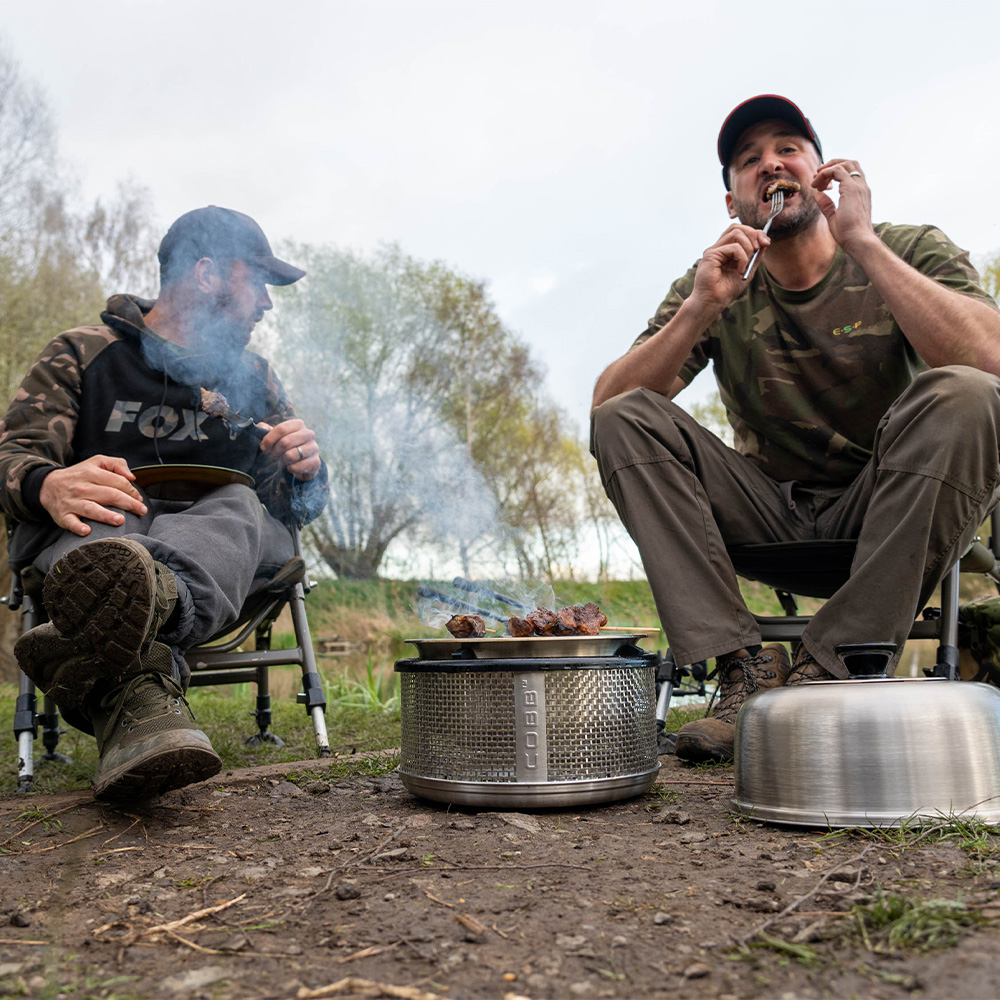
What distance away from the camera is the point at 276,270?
325 centimetres

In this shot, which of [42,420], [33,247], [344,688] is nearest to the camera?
[42,420]

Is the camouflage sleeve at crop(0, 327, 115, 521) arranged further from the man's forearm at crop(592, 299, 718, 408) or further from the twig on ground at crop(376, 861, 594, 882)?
the man's forearm at crop(592, 299, 718, 408)

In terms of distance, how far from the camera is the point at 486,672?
6.18ft

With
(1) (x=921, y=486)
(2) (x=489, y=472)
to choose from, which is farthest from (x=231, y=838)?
(2) (x=489, y=472)

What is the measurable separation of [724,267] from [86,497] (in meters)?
2.11

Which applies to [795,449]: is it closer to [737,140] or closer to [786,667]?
[786,667]

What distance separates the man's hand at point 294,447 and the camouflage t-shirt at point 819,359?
1239mm

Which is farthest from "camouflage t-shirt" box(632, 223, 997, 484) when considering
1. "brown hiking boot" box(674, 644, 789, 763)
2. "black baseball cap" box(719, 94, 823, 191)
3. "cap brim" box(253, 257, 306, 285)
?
"cap brim" box(253, 257, 306, 285)

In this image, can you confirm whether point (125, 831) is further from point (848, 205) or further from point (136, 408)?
point (848, 205)

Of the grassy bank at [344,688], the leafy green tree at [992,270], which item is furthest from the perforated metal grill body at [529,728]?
the leafy green tree at [992,270]

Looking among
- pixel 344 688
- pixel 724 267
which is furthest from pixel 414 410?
pixel 724 267

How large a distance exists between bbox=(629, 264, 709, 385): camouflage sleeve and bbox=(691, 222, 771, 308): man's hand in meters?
0.23

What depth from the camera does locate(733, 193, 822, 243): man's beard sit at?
2924 millimetres

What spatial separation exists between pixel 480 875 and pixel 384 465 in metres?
3.07
